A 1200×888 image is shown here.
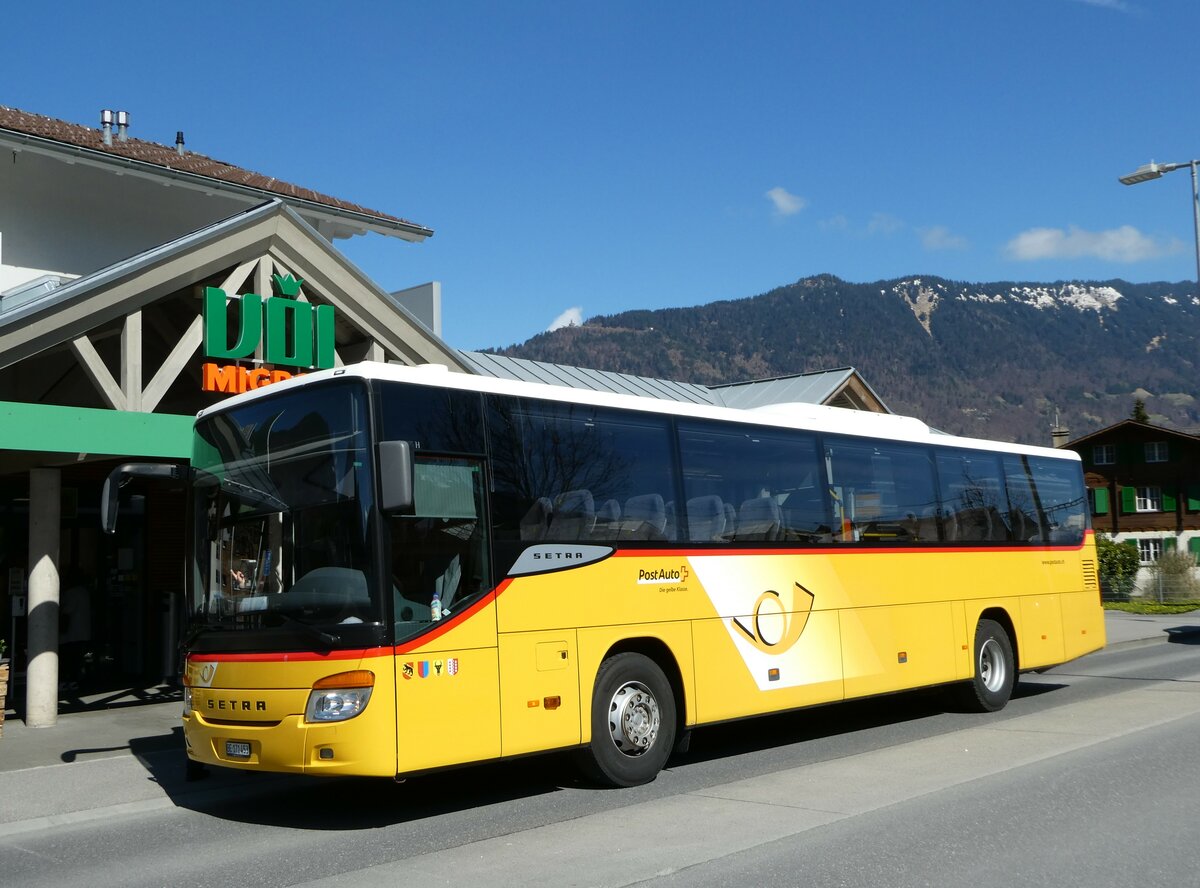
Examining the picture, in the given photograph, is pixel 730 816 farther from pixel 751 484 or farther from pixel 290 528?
pixel 751 484

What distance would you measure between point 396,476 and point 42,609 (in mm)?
7763

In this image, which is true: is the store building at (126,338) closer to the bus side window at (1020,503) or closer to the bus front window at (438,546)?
the bus front window at (438,546)

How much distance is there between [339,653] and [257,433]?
6.33ft

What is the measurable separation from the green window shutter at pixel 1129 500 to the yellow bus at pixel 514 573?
211 ft

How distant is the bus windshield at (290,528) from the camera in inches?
314

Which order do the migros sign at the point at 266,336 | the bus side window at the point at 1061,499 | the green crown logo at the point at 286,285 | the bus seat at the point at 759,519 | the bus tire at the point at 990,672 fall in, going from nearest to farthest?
the bus seat at the point at 759,519 < the migros sign at the point at 266,336 < the bus tire at the point at 990,672 < the green crown logo at the point at 286,285 < the bus side window at the point at 1061,499

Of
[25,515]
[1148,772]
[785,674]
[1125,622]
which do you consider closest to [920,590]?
[785,674]

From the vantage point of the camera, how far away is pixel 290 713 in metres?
8.05

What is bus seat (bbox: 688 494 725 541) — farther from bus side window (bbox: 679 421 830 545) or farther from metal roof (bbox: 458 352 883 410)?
metal roof (bbox: 458 352 883 410)

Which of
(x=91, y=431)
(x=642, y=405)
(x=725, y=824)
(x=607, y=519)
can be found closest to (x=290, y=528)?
(x=607, y=519)

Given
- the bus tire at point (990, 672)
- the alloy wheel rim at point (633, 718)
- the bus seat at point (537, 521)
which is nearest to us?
the bus seat at point (537, 521)

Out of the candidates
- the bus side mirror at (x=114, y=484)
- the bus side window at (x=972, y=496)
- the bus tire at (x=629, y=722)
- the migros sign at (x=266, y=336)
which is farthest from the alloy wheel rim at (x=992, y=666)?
the bus side mirror at (x=114, y=484)

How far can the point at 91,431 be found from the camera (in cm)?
1217

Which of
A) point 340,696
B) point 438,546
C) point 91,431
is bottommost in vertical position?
point 340,696
